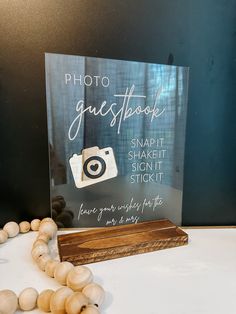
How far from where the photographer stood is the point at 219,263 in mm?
556

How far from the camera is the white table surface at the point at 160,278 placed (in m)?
0.43

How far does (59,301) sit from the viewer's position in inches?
16.0

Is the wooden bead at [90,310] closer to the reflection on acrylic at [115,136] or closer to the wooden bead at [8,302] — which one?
the wooden bead at [8,302]

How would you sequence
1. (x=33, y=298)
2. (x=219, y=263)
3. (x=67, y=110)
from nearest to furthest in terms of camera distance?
(x=33, y=298), (x=219, y=263), (x=67, y=110)

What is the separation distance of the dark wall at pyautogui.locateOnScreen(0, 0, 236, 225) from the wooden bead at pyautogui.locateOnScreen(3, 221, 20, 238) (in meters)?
0.05

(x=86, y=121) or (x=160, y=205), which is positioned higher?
(x=86, y=121)

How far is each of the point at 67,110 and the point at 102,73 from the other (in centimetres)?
13

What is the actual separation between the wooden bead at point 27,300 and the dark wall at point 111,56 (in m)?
0.30

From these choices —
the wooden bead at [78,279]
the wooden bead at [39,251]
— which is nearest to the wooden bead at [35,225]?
the wooden bead at [39,251]

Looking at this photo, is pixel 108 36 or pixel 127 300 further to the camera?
pixel 108 36

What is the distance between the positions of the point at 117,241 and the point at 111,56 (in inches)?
18.5

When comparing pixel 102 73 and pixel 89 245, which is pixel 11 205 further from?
pixel 102 73

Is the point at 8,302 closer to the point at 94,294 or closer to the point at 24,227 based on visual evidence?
the point at 94,294

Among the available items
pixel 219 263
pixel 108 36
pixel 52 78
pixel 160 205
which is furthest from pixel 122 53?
pixel 219 263
